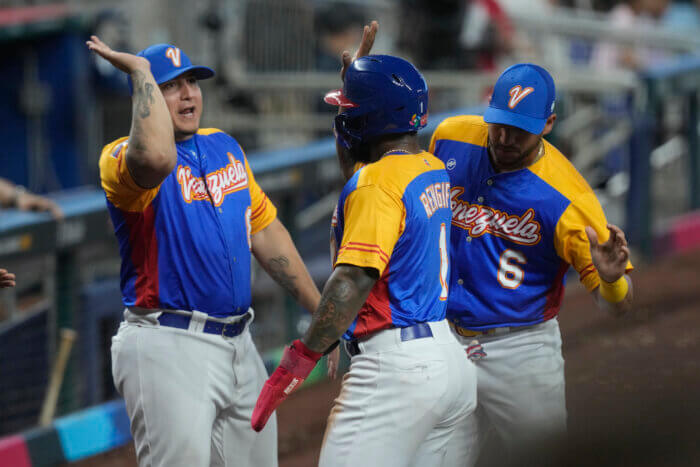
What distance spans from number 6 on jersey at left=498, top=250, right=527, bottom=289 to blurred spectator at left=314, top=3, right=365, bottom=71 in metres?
5.98

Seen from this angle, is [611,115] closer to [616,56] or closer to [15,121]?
[616,56]

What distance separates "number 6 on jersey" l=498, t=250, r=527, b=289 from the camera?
3.72m

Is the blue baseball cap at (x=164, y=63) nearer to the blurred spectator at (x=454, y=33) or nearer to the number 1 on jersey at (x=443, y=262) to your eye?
the number 1 on jersey at (x=443, y=262)

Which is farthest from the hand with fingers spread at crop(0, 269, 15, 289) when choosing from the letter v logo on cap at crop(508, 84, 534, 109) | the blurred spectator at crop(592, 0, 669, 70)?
the blurred spectator at crop(592, 0, 669, 70)

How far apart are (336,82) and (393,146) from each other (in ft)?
21.1

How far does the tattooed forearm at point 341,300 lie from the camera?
2959 millimetres

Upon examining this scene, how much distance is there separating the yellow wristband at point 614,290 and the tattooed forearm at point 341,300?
0.94 metres

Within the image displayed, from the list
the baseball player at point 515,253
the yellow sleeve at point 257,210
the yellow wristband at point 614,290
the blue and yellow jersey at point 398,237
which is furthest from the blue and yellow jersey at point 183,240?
the yellow wristband at point 614,290

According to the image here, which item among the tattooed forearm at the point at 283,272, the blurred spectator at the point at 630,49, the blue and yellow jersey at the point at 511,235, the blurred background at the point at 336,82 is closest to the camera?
the blue and yellow jersey at the point at 511,235

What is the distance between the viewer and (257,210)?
3797 mm

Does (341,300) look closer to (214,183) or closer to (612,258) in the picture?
(214,183)

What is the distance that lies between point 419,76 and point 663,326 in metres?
4.14

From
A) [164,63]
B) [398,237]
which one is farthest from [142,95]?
[398,237]

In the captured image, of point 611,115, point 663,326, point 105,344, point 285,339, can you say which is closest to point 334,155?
point 285,339
